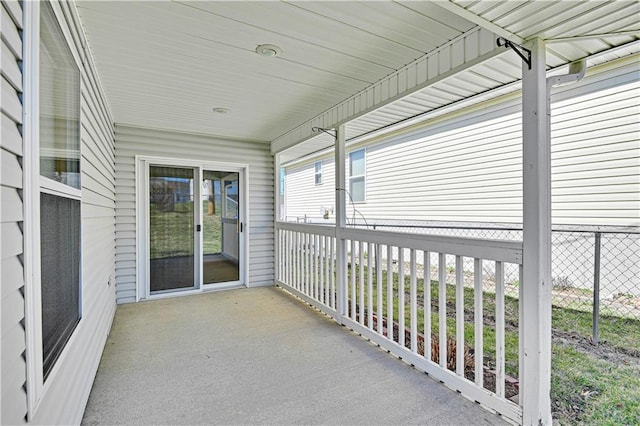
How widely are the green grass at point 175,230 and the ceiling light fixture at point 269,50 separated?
3154mm

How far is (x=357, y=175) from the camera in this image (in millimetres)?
7434

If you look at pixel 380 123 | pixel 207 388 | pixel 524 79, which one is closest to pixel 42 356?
pixel 207 388

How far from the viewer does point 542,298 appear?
1841 millimetres

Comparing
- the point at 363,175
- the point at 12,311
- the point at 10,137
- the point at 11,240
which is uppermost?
the point at 363,175

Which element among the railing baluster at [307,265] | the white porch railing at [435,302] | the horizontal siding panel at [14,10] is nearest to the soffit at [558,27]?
the white porch railing at [435,302]

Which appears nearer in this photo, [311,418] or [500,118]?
[311,418]

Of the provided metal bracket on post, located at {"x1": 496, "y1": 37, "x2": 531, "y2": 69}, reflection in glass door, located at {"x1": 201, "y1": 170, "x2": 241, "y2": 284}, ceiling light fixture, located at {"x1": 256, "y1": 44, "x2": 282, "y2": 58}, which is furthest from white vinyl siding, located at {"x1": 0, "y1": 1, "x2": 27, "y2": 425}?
reflection in glass door, located at {"x1": 201, "y1": 170, "x2": 241, "y2": 284}

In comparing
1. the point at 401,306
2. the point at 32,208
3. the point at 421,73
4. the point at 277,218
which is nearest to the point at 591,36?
the point at 421,73

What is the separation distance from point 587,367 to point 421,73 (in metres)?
2.78

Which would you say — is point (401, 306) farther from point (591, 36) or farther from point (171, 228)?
point (171, 228)

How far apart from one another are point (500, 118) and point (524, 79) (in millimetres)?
3258

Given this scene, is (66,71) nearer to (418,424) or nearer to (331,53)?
(331,53)

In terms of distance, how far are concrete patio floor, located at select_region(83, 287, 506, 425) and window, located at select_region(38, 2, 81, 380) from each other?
2.73 ft

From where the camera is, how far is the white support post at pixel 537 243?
1845 mm
